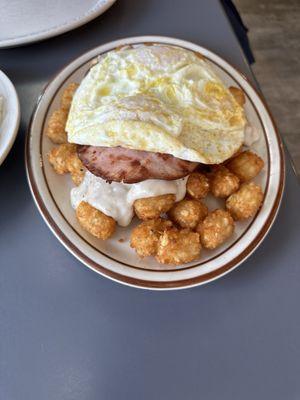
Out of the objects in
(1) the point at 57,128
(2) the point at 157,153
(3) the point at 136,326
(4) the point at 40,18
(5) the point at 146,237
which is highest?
(4) the point at 40,18

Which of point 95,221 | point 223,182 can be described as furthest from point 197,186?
point 95,221

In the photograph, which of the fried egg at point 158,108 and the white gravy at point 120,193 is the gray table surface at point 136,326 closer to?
the white gravy at point 120,193

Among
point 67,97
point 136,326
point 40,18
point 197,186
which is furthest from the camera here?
point 40,18

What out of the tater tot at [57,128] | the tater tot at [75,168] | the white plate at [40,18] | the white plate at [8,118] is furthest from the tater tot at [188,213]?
the white plate at [40,18]

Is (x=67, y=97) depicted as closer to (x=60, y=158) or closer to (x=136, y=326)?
(x=60, y=158)

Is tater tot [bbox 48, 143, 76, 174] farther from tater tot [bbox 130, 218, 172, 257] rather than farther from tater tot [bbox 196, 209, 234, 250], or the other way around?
tater tot [bbox 196, 209, 234, 250]

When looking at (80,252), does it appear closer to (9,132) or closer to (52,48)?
(9,132)
